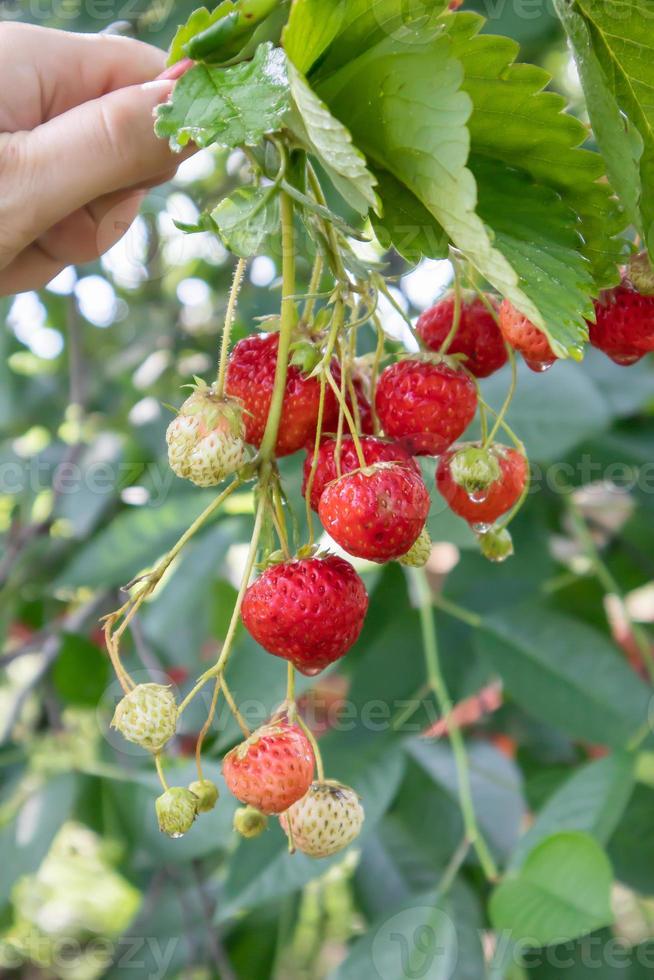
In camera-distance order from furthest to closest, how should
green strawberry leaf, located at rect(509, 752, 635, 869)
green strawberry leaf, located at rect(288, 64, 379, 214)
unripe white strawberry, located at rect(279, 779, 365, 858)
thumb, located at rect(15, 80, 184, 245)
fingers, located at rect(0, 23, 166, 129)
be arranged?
green strawberry leaf, located at rect(509, 752, 635, 869) → fingers, located at rect(0, 23, 166, 129) → thumb, located at rect(15, 80, 184, 245) → unripe white strawberry, located at rect(279, 779, 365, 858) → green strawberry leaf, located at rect(288, 64, 379, 214)

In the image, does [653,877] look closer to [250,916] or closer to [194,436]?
[250,916]

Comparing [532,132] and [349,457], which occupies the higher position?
[532,132]

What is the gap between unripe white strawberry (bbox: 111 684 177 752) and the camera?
435mm

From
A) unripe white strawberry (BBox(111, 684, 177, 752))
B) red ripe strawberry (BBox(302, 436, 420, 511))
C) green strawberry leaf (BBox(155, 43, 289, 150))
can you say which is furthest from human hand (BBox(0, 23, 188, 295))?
unripe white strawberry (BBox(111, 684, 177, 752))

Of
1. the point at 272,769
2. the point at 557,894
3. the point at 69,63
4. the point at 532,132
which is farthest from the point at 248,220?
the point at 557,894

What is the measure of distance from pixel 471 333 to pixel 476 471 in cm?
10

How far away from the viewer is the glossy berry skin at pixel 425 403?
0.50m

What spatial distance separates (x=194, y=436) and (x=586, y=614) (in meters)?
0.98

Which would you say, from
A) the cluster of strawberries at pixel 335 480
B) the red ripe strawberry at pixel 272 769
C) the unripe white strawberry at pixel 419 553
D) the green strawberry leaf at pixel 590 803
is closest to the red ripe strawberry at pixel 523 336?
the cluster of strawberries at pixel 335 480

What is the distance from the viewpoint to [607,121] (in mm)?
432

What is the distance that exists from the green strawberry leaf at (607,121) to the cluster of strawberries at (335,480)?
8 cm

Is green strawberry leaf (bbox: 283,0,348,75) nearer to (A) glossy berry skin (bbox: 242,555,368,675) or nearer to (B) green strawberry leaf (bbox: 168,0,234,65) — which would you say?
(B) green strawberry leaf (bbox: 168,0,234,65)

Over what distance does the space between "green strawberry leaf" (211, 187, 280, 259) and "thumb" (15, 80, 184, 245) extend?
8.2 inches

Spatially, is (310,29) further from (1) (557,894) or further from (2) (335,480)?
(1) (557,894)
